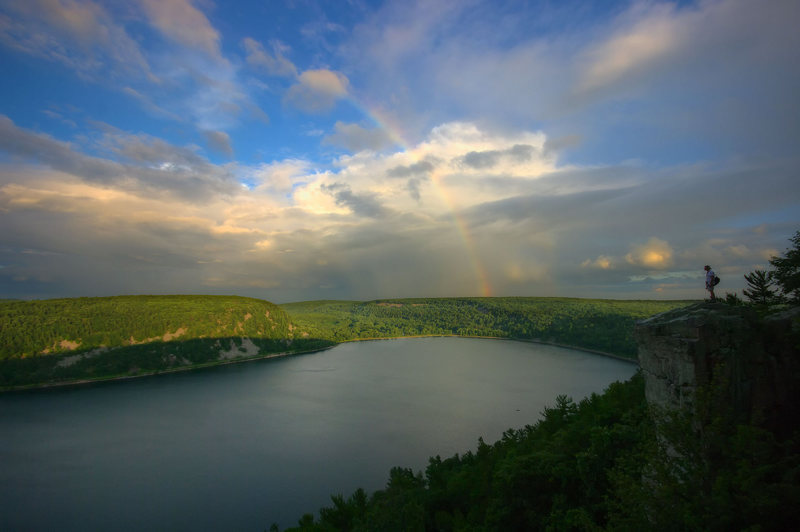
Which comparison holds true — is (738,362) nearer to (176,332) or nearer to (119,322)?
(176,332)

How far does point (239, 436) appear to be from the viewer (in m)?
43.8

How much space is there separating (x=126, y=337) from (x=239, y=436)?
74.7 meters

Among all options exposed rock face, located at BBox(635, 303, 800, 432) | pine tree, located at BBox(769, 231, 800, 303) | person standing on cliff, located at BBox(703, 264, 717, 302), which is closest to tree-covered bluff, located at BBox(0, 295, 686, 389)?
pine tree, located at BBox(769, 231, 800, 303)

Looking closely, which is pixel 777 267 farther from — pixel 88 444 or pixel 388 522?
pixel 88 444

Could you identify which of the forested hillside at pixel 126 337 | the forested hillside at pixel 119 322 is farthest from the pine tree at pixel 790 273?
the forested hillside at pixel 119 322

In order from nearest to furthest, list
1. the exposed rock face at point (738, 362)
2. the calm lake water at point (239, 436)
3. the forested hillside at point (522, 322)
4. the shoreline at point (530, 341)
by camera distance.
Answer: the exposed rock face at point (738, 362), the calm lake water at point (239, 436), the shoreline at point (530, 341), the forested hillside at point (522, 322)

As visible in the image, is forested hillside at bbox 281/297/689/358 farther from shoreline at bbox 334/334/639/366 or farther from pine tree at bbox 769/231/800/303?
pine tree at bbox 769/231/800/303

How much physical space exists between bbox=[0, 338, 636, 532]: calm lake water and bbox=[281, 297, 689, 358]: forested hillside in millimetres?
30790

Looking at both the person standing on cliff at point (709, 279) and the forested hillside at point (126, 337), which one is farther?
the forested hillside at point (126, 337)

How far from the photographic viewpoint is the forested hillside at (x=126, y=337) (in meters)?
82.2

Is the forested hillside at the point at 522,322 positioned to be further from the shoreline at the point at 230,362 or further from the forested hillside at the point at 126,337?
the forested hillside at the point at 126,337

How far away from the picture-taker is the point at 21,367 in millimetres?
77875

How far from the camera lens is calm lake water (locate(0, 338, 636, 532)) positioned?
28719 mm

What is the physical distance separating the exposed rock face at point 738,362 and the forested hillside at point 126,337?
106 meters
